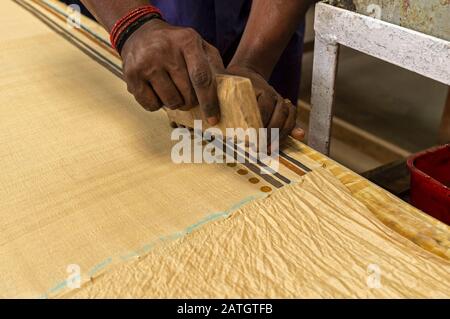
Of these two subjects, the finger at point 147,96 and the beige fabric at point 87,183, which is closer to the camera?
the beige fabric at point 87,183

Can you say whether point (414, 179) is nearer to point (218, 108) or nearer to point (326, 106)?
point (326, 106)

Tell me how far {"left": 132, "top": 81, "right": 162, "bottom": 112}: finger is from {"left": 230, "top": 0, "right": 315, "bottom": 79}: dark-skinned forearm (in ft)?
1.12

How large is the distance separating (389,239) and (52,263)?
55 centimetres

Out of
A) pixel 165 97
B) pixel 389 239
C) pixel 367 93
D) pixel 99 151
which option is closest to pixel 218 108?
pixel 165 97

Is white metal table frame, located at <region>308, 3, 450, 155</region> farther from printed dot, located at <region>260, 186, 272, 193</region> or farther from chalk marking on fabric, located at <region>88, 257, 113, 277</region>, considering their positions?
chalk marking on fabric, located at <region>88, 257, 113, 277</region>

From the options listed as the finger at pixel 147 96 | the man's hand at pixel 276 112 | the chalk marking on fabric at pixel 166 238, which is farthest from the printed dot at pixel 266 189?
the finger at pixel 147 96

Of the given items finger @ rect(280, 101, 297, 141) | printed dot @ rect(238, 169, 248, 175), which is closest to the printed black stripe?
printed dot @ rect(238, 169, 248, 175)

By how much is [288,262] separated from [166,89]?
445 millimetres

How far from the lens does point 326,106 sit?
49.1 inches

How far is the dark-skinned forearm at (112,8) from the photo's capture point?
1.16 m

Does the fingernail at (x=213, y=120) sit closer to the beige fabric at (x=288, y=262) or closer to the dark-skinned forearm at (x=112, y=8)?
the beige fabric at (x=288, y=262)

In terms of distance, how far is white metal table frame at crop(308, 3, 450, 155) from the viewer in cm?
97

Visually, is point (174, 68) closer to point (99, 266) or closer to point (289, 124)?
point (289, 124)

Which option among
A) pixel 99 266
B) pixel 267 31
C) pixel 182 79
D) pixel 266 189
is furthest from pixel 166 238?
pixel 267 31
